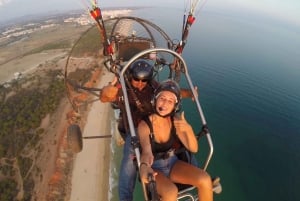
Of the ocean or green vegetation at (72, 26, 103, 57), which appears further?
green vegetation at (72, 26, 103, 57)

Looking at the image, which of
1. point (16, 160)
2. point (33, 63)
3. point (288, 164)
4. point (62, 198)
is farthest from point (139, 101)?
point (33, 63)

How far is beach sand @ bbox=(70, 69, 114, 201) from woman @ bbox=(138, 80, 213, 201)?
11.7 m

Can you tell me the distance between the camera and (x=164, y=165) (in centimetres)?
370

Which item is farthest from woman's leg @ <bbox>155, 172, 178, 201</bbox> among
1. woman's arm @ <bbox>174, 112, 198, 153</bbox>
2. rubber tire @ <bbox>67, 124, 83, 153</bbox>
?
rubber tire @ <bbox>67, 124, 83, 153</bbox>

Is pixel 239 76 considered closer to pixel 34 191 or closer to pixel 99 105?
pixel 99 105

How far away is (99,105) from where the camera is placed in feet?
78.4

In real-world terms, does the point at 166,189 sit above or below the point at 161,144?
below

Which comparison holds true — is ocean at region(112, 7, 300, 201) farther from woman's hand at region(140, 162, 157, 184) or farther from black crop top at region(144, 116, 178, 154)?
woman's hand at region(140, 162, 157, 184)

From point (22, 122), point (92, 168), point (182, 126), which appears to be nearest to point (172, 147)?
point (182, 126)

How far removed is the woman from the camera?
3.32 meters

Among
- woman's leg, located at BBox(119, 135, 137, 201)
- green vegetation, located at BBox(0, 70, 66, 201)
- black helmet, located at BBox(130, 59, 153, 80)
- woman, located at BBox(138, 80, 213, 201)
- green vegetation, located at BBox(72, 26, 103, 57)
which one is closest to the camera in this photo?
woman, located at BBox(138, 80, 213, 201)

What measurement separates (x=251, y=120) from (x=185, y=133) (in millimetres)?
22142

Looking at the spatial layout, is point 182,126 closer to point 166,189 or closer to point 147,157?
point 147,157

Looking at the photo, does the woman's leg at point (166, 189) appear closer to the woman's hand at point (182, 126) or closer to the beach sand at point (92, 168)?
the woman's hand at point (182, 126)
